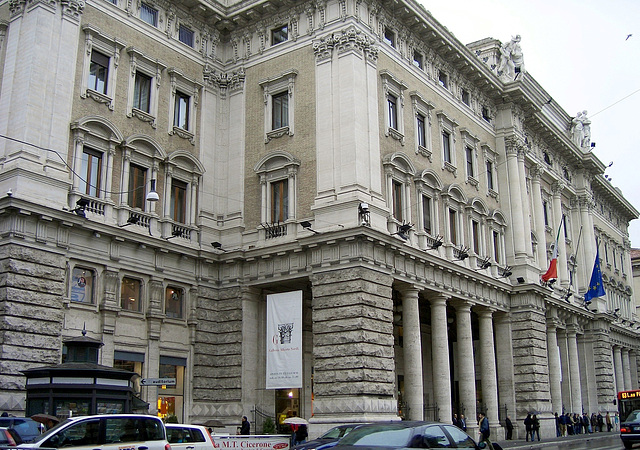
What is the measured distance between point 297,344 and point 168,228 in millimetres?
7984

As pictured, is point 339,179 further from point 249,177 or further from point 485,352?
point 485,352

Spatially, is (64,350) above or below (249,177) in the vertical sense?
below

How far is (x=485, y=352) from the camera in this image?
1610 inches

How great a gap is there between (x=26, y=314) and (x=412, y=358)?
17172 millimetres

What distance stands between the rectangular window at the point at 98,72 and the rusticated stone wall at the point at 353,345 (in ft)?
41.4

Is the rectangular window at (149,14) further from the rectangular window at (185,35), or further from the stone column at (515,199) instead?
the stone column at (515,199)

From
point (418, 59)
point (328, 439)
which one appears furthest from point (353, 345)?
point (418, 59)

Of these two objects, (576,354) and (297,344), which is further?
(576,354)

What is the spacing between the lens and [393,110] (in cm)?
3619

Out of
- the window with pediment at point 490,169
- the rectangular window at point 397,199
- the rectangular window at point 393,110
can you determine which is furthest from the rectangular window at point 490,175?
the rectangular window at point 397,199

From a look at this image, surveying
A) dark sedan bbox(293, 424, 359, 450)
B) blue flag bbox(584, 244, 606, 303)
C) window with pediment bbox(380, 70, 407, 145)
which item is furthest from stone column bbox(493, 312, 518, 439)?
dark sedan bbox(293, 424, 359, 450)

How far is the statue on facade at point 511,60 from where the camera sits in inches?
1902

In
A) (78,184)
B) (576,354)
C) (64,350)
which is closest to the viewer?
(64,350)

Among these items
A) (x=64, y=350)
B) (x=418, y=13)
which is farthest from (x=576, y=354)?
(x=64, y=350)
